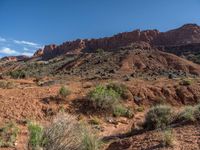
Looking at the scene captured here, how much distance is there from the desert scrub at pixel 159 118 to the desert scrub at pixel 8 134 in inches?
185

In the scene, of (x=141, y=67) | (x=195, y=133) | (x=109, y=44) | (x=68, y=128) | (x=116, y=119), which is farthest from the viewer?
(x=109, y=44)

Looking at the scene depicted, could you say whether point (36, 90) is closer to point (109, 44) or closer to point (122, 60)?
point (122, 60)

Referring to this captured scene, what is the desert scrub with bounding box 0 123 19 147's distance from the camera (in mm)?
11070

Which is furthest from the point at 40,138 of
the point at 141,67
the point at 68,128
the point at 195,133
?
the point at 141,67

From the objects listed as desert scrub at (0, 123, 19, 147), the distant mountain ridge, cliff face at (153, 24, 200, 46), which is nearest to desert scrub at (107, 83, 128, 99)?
desert scrub at (0, 123, 19, 147)

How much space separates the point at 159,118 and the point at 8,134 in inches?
218

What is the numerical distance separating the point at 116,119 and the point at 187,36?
278 feet

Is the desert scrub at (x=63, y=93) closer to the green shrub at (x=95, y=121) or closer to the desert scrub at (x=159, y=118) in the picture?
the green shrub at (x=95, y=121)

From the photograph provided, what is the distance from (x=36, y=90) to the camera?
18.1m

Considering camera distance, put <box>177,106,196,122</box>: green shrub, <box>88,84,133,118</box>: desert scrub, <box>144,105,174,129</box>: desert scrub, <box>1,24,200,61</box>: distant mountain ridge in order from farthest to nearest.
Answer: <box>1,24,200,61</box>: distant mountain ridge
<box>88,84,133,118</box>: desert scrub
<box>144,105,174,129</box>: desert scrub
<box>177,106,196,122</box>: green shrub

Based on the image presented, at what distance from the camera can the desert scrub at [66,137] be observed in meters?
7.74

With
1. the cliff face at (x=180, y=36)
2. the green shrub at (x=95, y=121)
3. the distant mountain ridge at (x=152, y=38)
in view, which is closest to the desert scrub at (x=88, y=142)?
the green shrub at (x=95, y=121)

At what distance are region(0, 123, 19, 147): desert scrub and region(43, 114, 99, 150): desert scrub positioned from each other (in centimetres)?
366

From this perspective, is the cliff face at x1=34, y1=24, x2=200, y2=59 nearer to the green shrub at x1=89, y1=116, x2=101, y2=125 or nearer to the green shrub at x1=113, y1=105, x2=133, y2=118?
the green shrub at x1=113, y1=105, x2=133, y2=118
